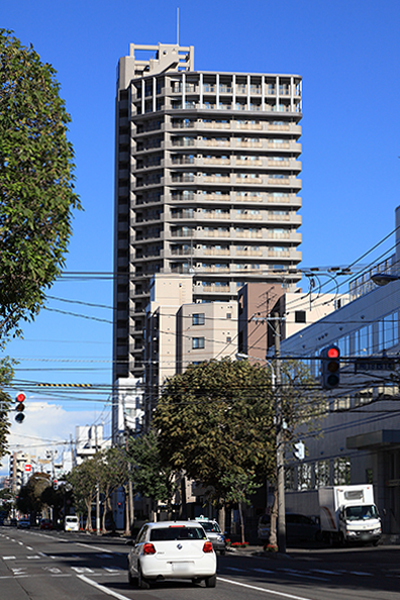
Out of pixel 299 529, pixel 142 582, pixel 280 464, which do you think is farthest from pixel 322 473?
pixel 142 582

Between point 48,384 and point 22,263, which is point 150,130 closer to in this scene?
point 48,384

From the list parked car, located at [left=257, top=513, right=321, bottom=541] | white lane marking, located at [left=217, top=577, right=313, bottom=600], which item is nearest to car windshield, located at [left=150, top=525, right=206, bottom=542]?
white lane marking, located at [left=217, top=577, right=313, bottom=600]

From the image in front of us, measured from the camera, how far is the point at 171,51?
149m

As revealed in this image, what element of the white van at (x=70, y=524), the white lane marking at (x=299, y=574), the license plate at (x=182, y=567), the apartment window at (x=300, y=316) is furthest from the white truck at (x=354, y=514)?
the white van at (x=70, y=524)

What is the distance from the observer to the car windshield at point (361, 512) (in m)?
49.8

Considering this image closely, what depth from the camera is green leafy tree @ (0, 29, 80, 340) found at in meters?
14.6

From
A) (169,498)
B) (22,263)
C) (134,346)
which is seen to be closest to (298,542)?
(169,498)

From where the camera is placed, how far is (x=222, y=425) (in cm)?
5569

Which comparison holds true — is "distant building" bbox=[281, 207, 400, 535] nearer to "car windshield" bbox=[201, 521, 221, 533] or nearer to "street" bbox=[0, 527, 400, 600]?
"car windshield" bbox=[201, 521, 221, 533]

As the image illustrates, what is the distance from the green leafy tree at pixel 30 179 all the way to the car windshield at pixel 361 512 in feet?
122

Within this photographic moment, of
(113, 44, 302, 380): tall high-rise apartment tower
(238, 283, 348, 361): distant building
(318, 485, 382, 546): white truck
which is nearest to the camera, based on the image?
(318, 485, 382, 546): white truck

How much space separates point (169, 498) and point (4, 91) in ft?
232

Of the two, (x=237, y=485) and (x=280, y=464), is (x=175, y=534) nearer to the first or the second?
(x=280, y=464)

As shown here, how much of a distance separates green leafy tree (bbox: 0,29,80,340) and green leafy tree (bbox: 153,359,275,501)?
118 feet
